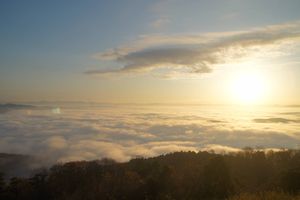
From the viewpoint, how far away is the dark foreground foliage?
32562 millimetres

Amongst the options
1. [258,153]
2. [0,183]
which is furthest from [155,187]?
[258,153]

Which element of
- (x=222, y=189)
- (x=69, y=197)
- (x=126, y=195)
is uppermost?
(x=222, y=189)

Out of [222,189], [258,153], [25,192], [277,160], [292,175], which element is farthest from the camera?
[258,153]

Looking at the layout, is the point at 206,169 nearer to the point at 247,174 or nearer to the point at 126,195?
the point at 126,195

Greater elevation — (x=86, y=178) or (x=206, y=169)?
(x=206, y=169)

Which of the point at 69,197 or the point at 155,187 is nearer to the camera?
the point at 155,187

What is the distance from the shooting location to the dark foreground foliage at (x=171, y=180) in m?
32.6

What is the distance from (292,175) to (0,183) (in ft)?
161

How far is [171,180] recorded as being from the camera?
52500 mm

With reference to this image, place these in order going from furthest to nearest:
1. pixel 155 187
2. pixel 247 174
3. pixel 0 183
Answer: pixel 247 174 → pixel 0 183 → pixel 155 187

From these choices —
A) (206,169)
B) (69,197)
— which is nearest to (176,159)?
(69,197)

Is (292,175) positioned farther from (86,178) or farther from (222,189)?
(86,178)

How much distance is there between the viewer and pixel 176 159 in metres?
97.2

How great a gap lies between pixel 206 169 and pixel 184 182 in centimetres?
1458
